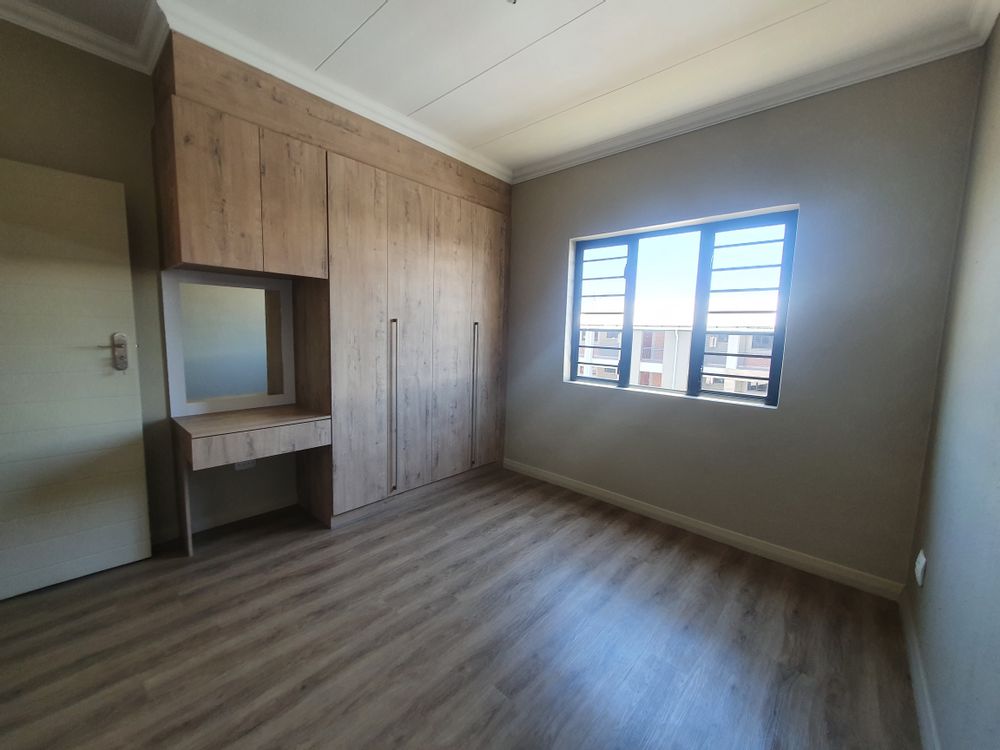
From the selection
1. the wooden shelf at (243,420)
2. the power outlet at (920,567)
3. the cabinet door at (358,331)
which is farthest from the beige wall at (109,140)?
the power outlet at (920,567)

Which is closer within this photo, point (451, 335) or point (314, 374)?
point (314, 374)

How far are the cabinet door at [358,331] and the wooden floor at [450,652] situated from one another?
0.49m

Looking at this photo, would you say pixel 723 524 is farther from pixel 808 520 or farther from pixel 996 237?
pixel 996 237

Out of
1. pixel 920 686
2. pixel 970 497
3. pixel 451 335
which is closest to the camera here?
pixel 970 497

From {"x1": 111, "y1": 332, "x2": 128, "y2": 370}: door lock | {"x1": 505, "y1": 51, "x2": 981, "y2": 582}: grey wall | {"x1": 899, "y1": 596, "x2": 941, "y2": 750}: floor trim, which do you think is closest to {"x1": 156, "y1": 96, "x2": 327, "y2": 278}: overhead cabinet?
{"x1": 111, "y1": 332, "x2": 128, "y2": 370}: door lock

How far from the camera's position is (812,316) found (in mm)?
2139

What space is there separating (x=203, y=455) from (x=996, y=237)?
3.47m

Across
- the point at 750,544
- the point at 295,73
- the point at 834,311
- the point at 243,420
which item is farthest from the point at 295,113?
the point at 750,544

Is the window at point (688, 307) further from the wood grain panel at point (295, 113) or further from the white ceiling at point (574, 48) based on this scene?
the wood grain panel at point (295, 113)

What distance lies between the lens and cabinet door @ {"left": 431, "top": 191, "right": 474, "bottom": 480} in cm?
299

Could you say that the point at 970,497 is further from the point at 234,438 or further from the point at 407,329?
the point at 234,438

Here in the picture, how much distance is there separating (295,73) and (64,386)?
2.06 m

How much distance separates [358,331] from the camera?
255 cm

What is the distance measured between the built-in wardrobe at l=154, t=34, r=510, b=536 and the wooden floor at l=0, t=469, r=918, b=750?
79 cm
